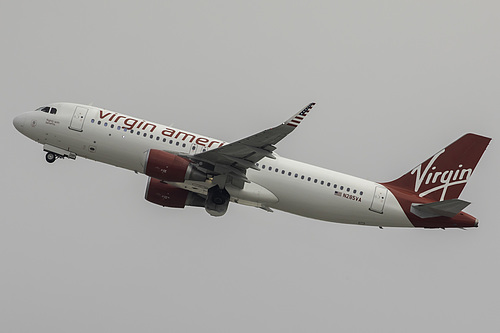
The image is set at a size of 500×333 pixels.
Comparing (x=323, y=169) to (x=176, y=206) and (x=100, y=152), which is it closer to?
(x=176, y=206)

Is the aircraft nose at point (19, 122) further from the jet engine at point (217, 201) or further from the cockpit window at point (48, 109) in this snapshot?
the jet engine at point (217, 201)

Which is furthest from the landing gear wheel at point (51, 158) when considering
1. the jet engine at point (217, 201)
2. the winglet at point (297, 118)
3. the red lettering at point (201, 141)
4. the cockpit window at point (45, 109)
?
the winglet at point (297, 118)

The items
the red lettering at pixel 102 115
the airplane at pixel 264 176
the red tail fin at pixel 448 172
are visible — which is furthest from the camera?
the red tail fin at pixel 448 172

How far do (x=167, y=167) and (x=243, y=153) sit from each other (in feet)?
14.8

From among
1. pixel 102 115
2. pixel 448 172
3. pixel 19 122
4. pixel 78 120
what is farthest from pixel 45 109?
pixel 448 172

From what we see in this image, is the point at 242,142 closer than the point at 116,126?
Yes

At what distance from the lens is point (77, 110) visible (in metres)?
60.4

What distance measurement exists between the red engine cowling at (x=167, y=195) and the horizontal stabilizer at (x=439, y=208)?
1392cm

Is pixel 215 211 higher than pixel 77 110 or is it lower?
lower

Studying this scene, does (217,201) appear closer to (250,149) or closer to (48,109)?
(250,149)

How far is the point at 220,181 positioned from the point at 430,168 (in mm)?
13247

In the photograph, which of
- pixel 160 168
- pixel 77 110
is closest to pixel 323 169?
pixel 160 168

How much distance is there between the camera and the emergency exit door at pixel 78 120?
5966cm

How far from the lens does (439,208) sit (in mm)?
58000
